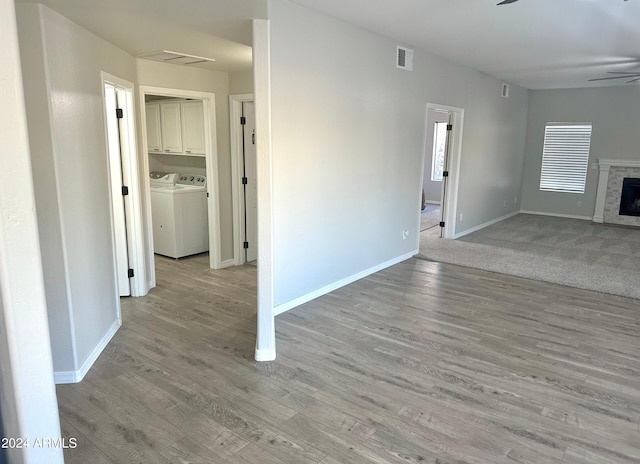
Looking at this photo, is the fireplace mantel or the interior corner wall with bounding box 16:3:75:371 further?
the fireplace mantel

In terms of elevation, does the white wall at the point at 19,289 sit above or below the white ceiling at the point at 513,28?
below

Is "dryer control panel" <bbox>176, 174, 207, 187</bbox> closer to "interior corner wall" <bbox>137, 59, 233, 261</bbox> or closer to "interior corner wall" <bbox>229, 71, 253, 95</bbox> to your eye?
"interior corner wall" <bbox>137, 59, 233, 261</bbox>

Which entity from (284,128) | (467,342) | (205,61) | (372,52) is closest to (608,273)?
(467,342)

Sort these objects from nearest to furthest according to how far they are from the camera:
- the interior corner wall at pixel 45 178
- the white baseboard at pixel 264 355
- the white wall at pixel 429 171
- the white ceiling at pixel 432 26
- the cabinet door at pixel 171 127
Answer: the interior corner wall at pixel 45 178 → the white ceiling at pixel 432 26 → the white baseboard at pixel 264 355 → the cabinet door at pixel 171 127 → the white wall at pixel 429 171

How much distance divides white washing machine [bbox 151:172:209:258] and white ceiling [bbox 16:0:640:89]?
1.73 meters

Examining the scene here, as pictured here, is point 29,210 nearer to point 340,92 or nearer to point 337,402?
point 337,402

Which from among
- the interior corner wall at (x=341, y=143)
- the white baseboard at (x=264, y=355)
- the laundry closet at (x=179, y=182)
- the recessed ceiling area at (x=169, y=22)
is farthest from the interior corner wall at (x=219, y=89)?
the white baseboard at (x=264, y=355)

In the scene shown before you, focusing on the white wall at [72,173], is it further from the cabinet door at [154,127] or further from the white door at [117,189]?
the cabinet door at [154,127]

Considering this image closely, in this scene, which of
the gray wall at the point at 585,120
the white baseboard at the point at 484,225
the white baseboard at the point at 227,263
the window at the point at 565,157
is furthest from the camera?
the window at the point at 565,157

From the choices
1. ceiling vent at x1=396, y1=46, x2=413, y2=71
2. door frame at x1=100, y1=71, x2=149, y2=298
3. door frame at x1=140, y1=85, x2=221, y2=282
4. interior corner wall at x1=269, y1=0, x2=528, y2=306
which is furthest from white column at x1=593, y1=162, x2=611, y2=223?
door frame at x1=100, y1=71, x2=149, y2=298

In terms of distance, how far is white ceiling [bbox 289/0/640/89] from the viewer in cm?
366

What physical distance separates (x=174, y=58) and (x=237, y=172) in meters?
1.55

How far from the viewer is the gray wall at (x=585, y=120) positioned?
843 cm

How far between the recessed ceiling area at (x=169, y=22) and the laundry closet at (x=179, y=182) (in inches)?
79.5
